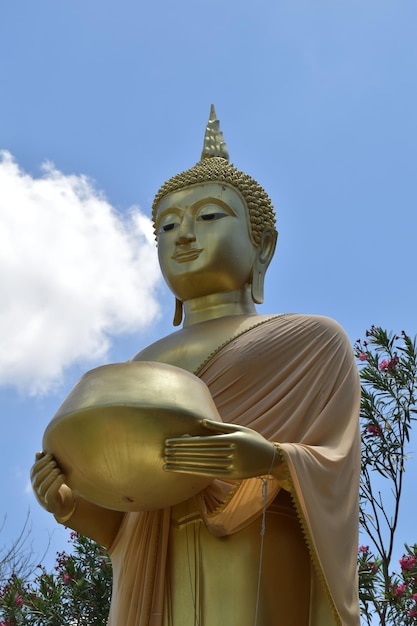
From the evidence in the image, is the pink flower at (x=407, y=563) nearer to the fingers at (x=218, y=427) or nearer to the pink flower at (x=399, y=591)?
the pink flower at (x=399, y=591)

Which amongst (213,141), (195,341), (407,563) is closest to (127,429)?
(195,341)

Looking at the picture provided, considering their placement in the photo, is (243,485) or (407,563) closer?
(243,485)

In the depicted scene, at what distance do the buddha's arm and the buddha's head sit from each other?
154 cm

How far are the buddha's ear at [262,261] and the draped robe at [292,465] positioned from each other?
50 centimetres

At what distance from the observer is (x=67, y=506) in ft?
18.7

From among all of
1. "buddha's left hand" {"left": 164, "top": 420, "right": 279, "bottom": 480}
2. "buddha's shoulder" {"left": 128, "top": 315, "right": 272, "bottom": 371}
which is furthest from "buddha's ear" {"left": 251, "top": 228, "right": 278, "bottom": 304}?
"buddha's left hand" {"left": 164, "top": 420, "right": 279, "bottom": 480}

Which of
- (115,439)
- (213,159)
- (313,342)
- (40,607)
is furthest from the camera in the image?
(40,607)

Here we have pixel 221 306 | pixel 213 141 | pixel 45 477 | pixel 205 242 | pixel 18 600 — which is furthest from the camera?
pixel 18 600

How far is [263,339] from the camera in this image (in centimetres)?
599

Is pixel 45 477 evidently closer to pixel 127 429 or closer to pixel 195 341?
pixel 127 429

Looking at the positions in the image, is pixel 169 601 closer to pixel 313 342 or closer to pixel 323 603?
pixel 323 603

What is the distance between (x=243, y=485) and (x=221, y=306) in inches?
63.8

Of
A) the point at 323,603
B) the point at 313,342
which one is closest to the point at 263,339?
the point at 313,342

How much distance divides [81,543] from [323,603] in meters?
5.56
